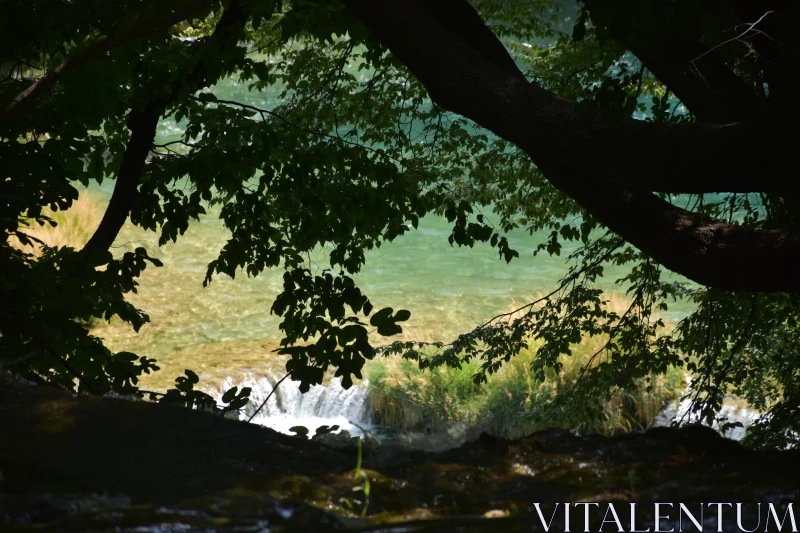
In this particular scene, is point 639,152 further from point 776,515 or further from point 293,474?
point 293,474

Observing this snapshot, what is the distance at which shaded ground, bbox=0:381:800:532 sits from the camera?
176cm

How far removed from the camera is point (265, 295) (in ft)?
48.9

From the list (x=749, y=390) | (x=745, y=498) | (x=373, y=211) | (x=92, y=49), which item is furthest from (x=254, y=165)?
(x=749, y=390)

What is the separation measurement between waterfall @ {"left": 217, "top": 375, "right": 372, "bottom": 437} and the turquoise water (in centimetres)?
31

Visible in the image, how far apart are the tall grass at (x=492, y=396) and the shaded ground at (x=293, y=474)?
7.37 m

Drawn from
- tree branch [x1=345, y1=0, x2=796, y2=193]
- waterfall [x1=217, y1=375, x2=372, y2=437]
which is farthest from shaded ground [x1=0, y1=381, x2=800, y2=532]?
waterfall [x1=217, y1=375, x2=372, y2=437]

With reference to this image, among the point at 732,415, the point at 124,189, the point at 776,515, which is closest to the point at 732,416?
the point at 732,415

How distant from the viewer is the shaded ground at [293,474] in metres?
1.76

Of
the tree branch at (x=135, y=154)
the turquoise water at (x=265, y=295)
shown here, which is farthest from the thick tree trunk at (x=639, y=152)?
the turquoise water at (x=265, y=295)

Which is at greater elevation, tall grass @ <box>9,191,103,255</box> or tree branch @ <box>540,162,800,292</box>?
tall grass @ <box>9,191,103,255</box>

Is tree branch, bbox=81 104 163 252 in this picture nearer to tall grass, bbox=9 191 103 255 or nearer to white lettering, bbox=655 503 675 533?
white lettering, bbox=655 503 675 533

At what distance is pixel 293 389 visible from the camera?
1090cm

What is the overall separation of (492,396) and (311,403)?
2.41 metres

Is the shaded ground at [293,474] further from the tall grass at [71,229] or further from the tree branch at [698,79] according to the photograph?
the tall grass at [71,229]
